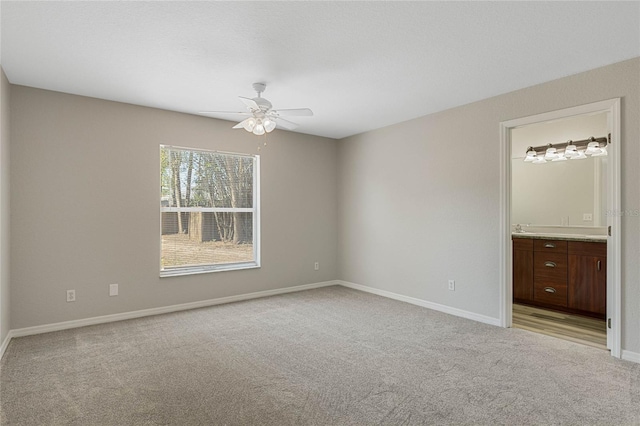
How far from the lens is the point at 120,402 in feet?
7.44

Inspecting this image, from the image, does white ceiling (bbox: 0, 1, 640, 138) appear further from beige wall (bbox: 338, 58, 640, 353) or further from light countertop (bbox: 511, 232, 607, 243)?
A: light countertop (bbox: 511, 232, 607, 243)

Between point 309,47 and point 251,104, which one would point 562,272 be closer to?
point 309,47

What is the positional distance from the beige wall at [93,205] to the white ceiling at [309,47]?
0.34m

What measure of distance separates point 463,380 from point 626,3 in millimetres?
2615

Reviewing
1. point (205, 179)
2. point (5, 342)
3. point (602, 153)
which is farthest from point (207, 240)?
point (602, 153)

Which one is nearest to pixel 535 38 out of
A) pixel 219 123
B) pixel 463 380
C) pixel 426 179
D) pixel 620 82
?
pixel 620 82

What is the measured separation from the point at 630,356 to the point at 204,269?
14.7 feet

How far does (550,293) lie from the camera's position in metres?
4.46

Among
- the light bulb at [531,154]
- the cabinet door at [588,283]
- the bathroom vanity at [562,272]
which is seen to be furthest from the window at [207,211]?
the cabinet door at [588,283]

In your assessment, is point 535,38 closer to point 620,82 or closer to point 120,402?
point 620,82

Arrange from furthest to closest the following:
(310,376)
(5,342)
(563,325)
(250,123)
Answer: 1. (563,325)
2. (250,123)
3. (5,342)
4. (310,376)

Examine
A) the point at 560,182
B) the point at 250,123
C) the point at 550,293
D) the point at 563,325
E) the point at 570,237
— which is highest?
the point at 250,123

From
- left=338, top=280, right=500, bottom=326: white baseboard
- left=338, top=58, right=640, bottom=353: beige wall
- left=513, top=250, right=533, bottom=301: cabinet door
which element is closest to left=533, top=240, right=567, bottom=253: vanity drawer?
left=513, top=250, right=533, bottom=301: cabinet door

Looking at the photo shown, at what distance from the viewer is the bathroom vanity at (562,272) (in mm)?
4047
